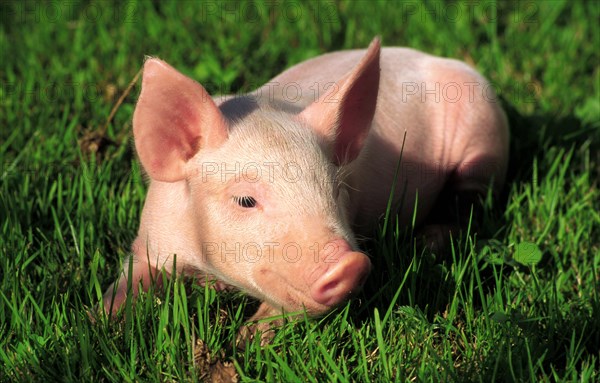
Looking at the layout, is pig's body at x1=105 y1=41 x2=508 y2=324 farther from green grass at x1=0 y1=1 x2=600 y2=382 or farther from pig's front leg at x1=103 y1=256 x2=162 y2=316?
green grass at x1=0 y1=1 x2=600 y2=382

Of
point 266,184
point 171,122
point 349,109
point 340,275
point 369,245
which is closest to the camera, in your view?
point 340,275

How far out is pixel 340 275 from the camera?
3146 mm

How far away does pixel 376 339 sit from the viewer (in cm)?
358

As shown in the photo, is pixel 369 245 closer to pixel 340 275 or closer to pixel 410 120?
pixel 410 120

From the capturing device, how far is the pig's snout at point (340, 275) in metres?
3.14

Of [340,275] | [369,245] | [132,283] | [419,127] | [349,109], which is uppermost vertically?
[349,109]

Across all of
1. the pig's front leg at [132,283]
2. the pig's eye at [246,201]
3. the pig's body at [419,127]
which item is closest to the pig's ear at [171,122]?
the pig's eye at [246,201]

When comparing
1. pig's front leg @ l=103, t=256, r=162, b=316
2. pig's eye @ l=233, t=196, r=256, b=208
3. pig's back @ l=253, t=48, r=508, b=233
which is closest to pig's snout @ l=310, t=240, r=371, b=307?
pig's eye @ l=233, t=196, r=256, b=208

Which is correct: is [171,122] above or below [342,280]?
above

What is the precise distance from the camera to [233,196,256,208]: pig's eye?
11.3 ft

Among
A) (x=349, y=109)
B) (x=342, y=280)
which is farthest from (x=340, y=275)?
(x=349, y=109)

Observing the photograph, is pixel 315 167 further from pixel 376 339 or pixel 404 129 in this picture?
pixel 404 129

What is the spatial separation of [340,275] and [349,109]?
0.94 metres

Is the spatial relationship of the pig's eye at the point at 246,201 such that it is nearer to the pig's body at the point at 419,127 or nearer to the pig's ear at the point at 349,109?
the pig's ear at the point at 349,109
